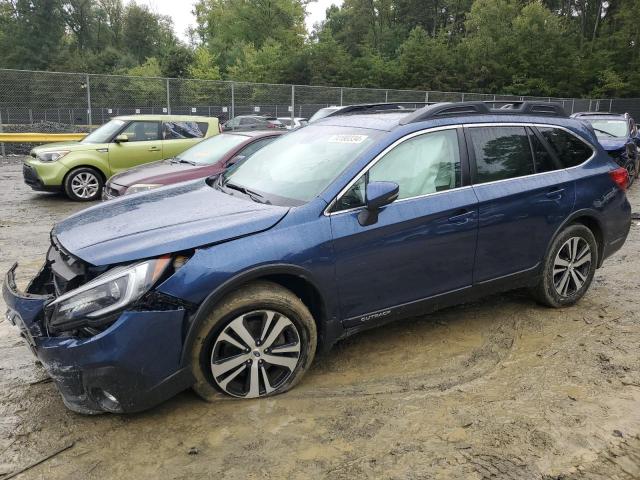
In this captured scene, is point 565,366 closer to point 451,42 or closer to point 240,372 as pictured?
point 240,372

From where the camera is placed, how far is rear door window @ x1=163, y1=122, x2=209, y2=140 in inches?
422

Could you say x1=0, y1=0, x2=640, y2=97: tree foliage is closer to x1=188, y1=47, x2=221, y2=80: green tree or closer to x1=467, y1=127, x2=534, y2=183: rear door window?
x1=188, y1=47, x2=221, y2=80: green tree

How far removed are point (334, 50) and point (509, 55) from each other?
49.8 feet

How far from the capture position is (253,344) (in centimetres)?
312

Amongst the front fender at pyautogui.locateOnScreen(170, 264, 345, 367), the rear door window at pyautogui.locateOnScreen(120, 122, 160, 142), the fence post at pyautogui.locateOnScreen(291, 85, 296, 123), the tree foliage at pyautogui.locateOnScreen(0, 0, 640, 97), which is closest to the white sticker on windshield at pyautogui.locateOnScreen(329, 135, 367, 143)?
the front fender at pyautogui.locateOnScreen(170, 264, 345, 367)

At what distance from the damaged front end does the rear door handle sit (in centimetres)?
192

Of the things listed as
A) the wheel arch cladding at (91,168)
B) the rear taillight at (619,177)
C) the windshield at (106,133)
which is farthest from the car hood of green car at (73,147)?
the rear taillight at (619,177)

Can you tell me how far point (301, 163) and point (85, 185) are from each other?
7.69 metres

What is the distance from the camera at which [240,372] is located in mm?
3135

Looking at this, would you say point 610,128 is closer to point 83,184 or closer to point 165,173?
point 165,173

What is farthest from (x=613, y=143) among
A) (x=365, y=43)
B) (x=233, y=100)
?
(x=365, y=43)

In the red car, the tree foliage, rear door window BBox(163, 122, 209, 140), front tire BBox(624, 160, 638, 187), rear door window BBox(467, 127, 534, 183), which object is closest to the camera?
rear door window BBox(467, 127, 534, 183)

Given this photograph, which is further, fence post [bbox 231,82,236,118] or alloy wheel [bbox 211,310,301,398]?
fence post [bbox 231,82,236,118]

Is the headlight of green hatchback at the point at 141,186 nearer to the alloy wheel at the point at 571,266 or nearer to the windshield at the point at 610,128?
the alloy wheel at the point at 571,266
